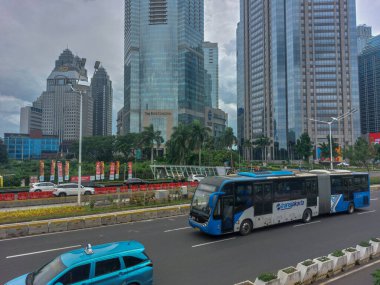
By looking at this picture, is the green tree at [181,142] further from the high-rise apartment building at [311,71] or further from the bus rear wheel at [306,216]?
the high-rise apartment building at [311,71]

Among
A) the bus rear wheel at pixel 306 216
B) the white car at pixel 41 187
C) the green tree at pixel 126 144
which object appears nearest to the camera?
the bus rear wheel at pixel 306 216

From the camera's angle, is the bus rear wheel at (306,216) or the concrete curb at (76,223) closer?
the concrete curb at (76,223)

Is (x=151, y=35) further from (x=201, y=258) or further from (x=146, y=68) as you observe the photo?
(x=201, y=258)

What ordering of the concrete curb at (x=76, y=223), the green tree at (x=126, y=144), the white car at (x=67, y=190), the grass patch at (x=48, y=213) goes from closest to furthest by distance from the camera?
the concrete curb at (x=76, y=223) → the grass patch at (x=48, y=213) → the white car at (x=67, y=190) → the green tree at (x=126, y=144)

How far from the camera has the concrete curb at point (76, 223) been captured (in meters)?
14.5

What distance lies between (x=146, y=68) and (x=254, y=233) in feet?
390

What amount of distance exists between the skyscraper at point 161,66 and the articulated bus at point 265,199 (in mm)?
103666

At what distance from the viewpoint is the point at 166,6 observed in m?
125

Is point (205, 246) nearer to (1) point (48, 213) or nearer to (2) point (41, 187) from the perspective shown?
(1) point (48, 213)

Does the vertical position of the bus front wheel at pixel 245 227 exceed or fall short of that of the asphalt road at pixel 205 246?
it exceeds it

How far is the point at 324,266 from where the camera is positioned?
8805 mm

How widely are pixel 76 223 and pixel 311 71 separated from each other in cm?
13051

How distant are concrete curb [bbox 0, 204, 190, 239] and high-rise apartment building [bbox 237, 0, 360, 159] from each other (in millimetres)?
113257

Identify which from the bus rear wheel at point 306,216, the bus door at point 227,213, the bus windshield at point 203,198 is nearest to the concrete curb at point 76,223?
the bus windshield at point 203,198
